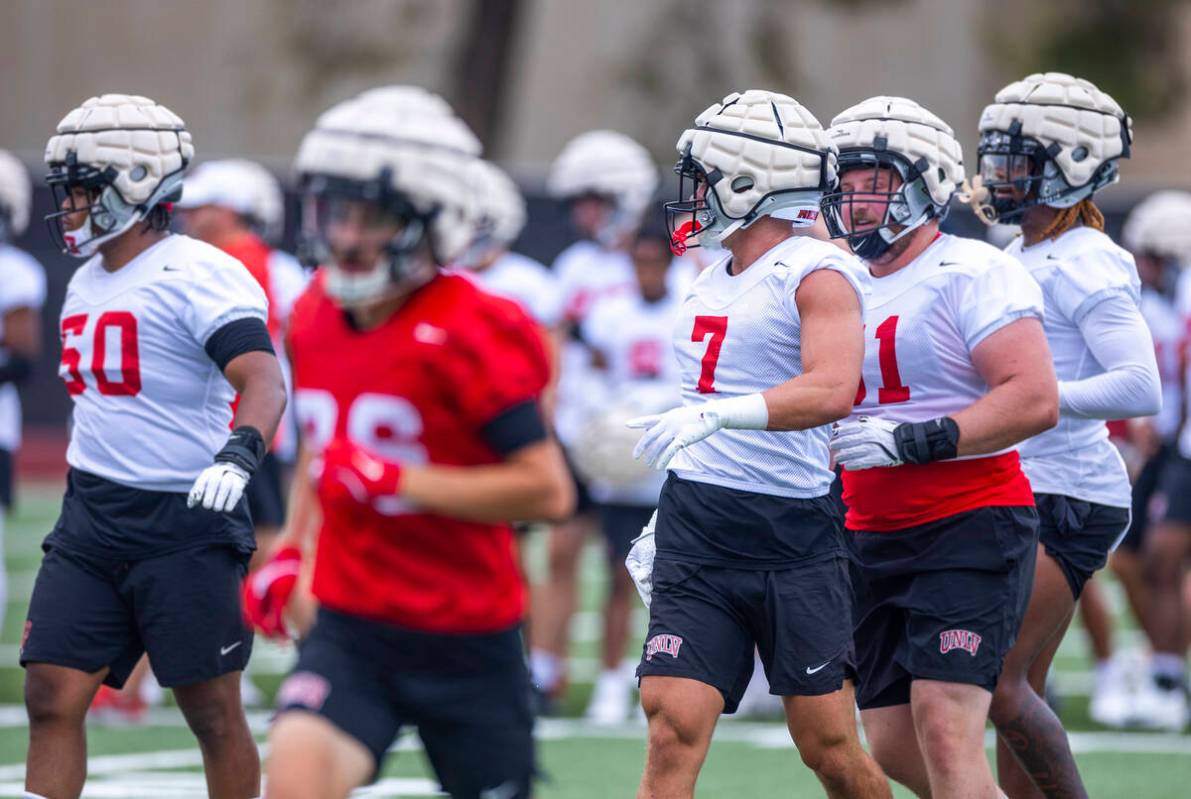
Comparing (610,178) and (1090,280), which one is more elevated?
(1090,280)

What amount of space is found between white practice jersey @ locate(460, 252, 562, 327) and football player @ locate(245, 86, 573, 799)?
574cm

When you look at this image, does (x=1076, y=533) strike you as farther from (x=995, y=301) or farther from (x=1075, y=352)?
(x=995, y=301)

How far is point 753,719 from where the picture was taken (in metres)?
9.19

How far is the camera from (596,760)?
8102 mm

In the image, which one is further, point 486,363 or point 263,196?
point 263,196

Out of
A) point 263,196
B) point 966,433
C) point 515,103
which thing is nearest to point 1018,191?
point 966,433

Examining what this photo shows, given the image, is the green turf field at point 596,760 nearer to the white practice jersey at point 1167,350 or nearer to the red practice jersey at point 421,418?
the white practice jersey at point 1167,350

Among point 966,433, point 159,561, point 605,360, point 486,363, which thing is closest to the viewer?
point 486,363

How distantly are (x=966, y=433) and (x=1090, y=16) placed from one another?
2153 cm

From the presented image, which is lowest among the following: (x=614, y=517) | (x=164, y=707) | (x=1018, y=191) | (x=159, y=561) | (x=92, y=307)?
(x=164, y=707)

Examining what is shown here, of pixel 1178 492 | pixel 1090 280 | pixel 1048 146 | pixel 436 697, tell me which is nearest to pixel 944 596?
pixel 1090 280

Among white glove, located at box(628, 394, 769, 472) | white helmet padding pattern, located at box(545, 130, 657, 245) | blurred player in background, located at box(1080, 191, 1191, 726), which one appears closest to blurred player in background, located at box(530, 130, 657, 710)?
white helmet padding pattern, located at box(545, 130, 657, 245)

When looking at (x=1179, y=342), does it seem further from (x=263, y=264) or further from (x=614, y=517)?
(x=263, y=264)

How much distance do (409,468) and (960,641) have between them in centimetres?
172
